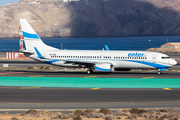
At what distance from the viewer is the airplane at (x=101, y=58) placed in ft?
161

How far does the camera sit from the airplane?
49156mm

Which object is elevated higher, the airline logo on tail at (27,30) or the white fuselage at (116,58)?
the airline logo on tail at (27,30)

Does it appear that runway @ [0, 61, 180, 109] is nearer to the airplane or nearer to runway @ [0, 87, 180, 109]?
runway @ [0, 87, 180, 109]

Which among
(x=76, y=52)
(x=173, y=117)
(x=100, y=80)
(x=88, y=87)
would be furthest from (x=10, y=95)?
(x=76, y=52)

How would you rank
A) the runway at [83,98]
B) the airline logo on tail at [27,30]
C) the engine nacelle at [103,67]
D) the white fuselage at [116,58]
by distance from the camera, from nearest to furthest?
the runway at [83,98]
the engine nacelle at [103,67]
the white fuselage at [116,58]
the airline logo on tail at [27,30]

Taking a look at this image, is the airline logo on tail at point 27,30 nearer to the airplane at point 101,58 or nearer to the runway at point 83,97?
the airplane at point 101,58

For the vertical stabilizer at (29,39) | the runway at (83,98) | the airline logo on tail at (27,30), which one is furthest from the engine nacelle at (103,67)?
the runway at (83,98)

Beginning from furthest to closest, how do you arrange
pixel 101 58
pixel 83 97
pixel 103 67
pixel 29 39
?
pixel 29 39 < pixel 101 58 < pixel 103 67 < pixel 83 97

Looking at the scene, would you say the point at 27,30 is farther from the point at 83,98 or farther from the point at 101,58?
the point at 83,98

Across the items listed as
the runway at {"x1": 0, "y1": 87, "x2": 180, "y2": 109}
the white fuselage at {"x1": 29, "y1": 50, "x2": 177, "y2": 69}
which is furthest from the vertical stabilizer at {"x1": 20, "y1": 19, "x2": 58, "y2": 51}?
the runway at {"x1": 0, "y1": 87, "x2": 180, "y2": 109}

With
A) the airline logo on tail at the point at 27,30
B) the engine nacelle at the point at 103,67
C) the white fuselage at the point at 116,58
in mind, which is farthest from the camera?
the airline logo on tail at the point at 27,30

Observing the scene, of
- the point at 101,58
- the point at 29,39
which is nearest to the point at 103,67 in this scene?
the point at 101,58

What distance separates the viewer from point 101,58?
50.5 metres

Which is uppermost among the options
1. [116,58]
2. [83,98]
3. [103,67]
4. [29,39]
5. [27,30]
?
[27,30]
